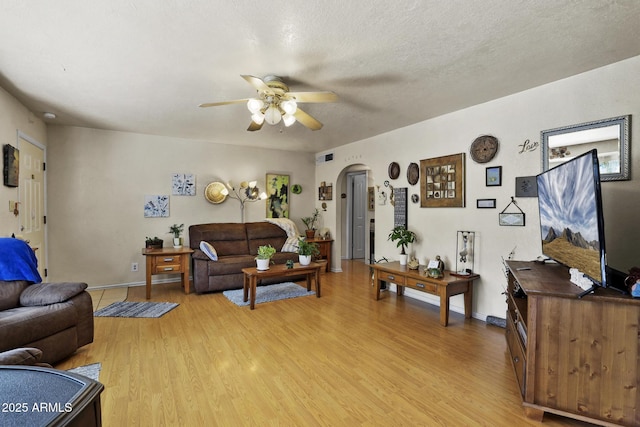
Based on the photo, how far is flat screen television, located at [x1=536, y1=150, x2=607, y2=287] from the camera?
165cm

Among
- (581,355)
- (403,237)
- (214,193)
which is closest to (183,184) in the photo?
(214,193)

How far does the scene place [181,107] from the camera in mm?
3564

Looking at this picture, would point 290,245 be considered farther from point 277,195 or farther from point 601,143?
point 601,143

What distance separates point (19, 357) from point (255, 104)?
211 centimetres

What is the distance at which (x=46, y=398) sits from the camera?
810 millimetres

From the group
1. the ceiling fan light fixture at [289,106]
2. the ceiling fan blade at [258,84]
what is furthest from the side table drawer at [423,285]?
the ceiling fan blade at [258,84]

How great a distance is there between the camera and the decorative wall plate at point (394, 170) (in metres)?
4.54

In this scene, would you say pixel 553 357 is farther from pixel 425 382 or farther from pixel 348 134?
pixel 348 134

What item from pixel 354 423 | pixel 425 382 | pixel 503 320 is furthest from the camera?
pixel 503 320

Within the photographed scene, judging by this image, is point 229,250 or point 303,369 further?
point 229,250

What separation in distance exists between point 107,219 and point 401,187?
15.1 ft

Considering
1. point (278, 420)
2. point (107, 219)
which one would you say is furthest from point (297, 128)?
point (278, 420)

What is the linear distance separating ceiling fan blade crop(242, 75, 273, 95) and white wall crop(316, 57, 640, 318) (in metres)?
2.42

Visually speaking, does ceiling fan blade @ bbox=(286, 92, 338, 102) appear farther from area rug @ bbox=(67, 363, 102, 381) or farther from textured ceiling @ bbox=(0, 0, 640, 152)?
area rug @ bbox=(67, 363, 102, 381)
